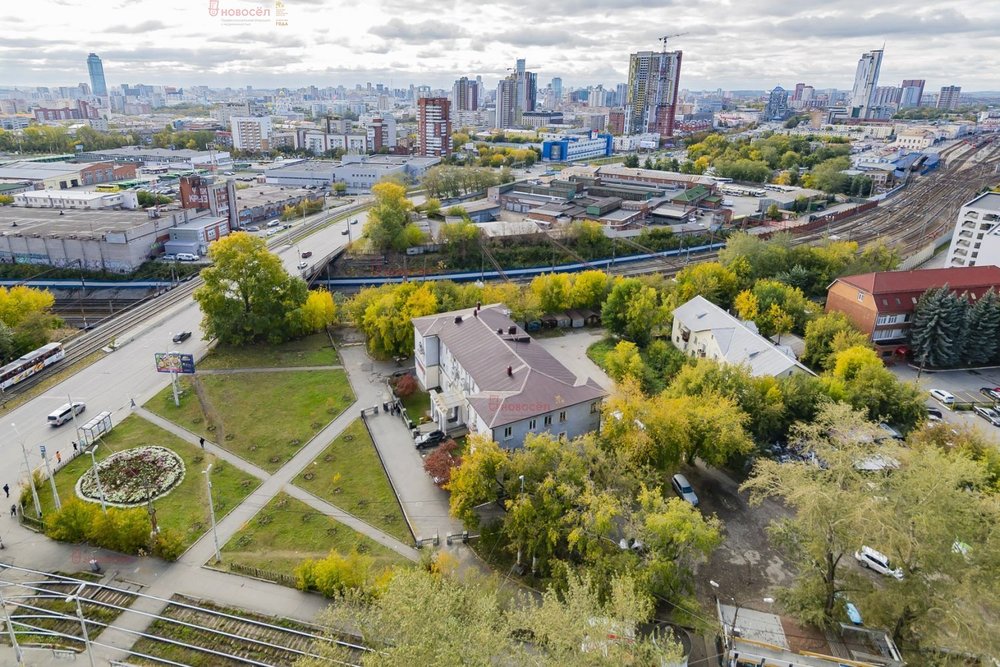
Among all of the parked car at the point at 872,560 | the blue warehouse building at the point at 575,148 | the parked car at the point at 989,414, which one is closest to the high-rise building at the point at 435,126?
the blue warehouse building at the point at 575,148

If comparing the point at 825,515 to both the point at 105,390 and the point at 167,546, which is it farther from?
the point at 105,390

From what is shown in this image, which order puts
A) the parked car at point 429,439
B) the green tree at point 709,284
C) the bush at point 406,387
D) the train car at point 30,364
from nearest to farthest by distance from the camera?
the parked car at point 429,439, the train car at point 30,364, the bush at point 406,387, the green tree at point 709,284

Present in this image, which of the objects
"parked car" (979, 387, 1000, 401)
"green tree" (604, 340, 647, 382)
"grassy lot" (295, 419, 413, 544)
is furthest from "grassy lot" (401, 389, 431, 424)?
"parked car" (979, 387, 1000, 401)

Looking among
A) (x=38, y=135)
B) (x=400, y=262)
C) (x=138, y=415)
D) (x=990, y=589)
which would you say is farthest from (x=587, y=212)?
(x=38, y=135)

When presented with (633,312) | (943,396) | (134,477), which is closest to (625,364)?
(633,312)

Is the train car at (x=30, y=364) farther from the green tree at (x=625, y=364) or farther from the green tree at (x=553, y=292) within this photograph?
the green tree at (x=625, y=364)

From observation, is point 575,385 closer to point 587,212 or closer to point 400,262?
point 400,262
